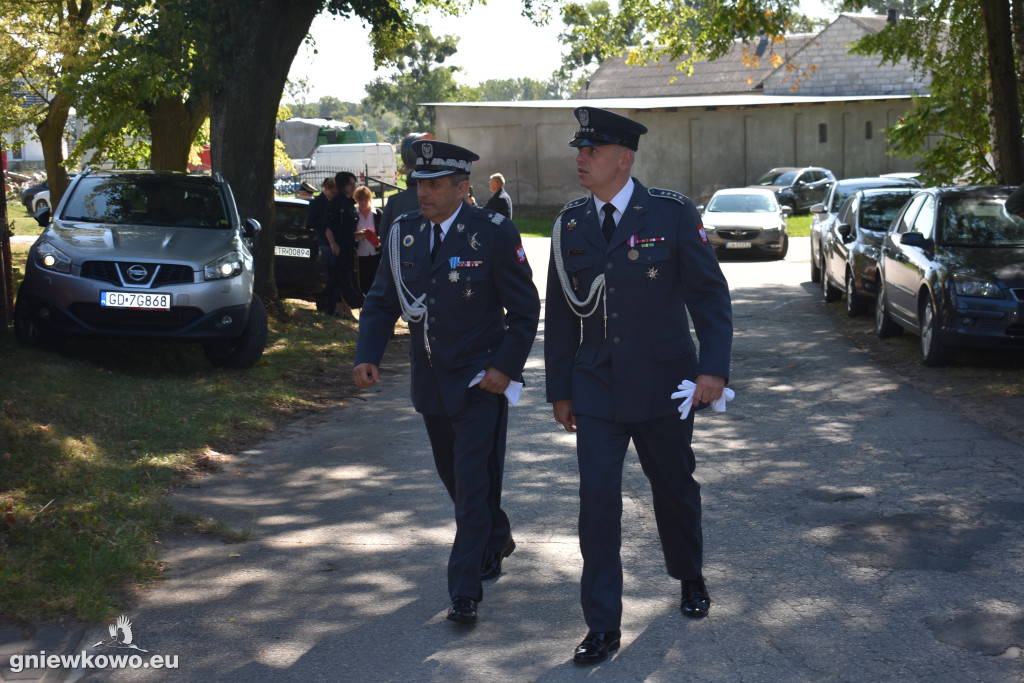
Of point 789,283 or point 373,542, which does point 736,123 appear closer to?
point 789,283

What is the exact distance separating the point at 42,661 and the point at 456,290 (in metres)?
2.19

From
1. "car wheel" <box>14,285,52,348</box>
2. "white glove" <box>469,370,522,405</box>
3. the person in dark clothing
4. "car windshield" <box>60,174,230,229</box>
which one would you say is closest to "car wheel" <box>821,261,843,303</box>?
the person in dark clothing

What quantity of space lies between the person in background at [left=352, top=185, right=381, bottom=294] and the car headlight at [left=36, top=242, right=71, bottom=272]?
4568 mm

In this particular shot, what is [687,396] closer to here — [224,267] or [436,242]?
[436,242]

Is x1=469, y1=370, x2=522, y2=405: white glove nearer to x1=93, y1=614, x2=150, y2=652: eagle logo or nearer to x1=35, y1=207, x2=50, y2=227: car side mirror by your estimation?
x1=93, y1=614, x2=150, y2=652: eagle logo

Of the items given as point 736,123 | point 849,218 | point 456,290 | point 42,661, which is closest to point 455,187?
point 456,290

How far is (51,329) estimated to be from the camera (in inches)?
396

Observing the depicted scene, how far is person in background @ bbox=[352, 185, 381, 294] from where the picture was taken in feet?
48.0

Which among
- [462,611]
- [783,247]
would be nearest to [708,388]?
[462,611]

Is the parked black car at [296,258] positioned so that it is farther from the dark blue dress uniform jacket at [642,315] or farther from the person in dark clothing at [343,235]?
the dark blue dress uniform jacket at [642,315]

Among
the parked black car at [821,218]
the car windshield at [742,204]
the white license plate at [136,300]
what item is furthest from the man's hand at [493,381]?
the car windshield at [742,204]

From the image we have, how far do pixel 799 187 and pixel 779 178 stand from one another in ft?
3.02

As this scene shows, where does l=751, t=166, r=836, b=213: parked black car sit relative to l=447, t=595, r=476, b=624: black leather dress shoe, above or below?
above

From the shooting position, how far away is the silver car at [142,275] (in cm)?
Answer: 994
